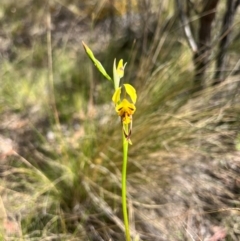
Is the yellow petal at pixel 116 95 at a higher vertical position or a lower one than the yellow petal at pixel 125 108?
higher

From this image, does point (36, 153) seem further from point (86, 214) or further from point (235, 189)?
point (235, 189)

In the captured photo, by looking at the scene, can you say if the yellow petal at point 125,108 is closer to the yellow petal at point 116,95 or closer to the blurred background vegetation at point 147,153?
the yellow petal at point 116,95

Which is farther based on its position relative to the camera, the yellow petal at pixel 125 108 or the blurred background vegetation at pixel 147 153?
the blurred background vegetation at pixel 147 153

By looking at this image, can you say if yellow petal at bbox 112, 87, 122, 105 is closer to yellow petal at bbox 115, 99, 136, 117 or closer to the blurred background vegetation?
yellow petal at bbox 115, 99, 136, 117

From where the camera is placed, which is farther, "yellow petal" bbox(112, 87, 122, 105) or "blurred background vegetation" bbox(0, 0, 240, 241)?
"blurred background vegetation" bbox(0, 0, 240, 241)

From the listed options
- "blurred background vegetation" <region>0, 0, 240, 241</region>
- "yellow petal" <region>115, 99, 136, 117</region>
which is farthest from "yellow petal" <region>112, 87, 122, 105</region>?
"blurred background vegetation" <region>0, 0, 240, 241</region>

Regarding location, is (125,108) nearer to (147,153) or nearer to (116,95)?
(116,95)

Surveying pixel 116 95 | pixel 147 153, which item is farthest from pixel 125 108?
pixel 147 153

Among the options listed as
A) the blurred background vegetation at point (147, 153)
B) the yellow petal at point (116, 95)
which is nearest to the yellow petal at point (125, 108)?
the yellow petal at point (116, 95)

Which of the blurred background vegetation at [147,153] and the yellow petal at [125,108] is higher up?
the blurred background vegetation at [147,153]
